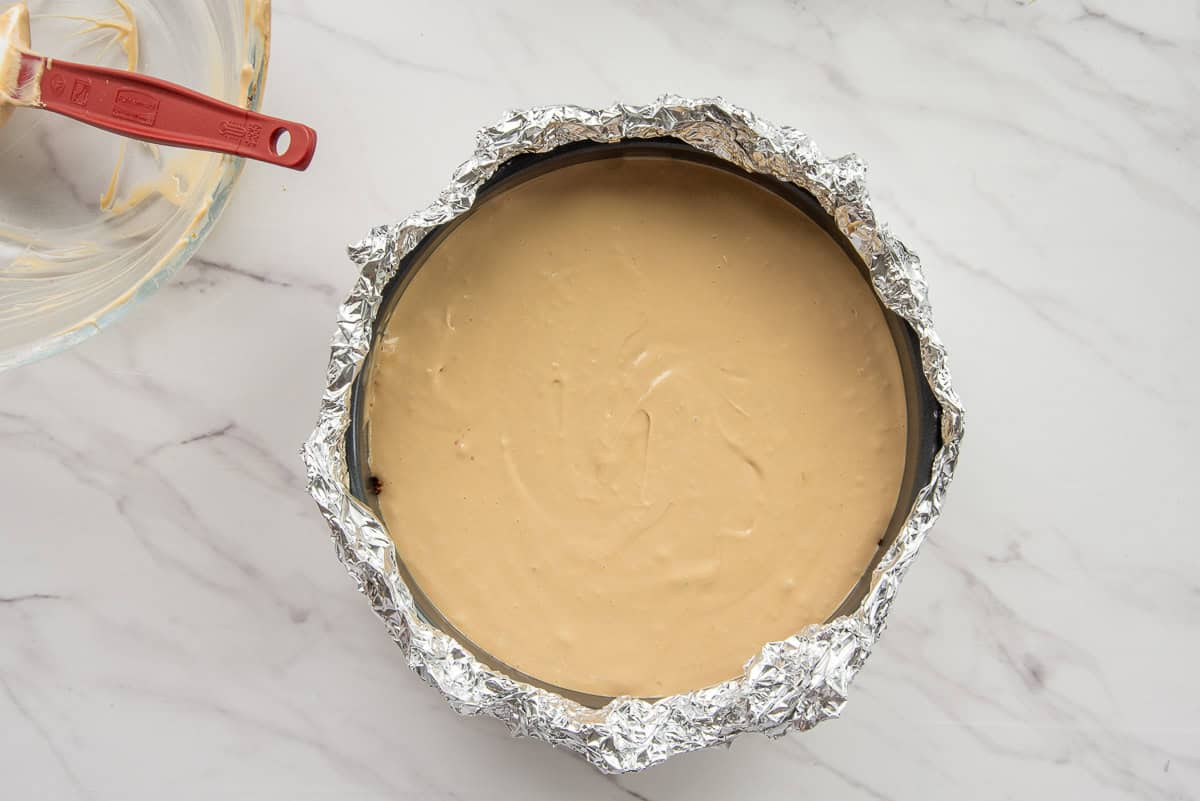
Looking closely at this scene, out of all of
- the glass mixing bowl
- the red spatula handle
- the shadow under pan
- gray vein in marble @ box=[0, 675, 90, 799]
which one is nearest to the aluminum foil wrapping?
the shadow under pan

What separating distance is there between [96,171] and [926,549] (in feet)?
3.90

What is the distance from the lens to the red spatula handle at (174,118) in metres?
1.11

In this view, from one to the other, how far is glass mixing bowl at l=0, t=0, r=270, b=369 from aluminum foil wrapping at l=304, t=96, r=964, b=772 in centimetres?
40

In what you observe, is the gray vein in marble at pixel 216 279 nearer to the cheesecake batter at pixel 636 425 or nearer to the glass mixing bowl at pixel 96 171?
the glass mixing bowl at pixel 96 171

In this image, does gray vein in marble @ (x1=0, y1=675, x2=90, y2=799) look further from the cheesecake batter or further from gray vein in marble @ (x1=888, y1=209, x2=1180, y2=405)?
gray vein in marble @ (x1=888, y1=209, x2=1180, y2=405)

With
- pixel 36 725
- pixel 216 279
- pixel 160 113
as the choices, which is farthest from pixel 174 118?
pixel 36 725

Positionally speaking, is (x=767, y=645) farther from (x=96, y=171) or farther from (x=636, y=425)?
(x=96, y=171)

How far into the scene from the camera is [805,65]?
129 centimetres

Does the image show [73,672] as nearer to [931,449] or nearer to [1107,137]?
[931,449]

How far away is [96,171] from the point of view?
132 cm

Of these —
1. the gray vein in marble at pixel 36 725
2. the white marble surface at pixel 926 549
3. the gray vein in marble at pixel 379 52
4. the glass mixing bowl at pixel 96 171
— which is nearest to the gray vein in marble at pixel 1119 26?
the white marble surface at pixel 926 549

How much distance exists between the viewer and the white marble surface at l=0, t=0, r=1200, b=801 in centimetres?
129

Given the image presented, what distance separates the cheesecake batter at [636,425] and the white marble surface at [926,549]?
20 cm

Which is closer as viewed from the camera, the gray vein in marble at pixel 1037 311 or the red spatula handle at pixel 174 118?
the red spatula handle at pixel 174 118
